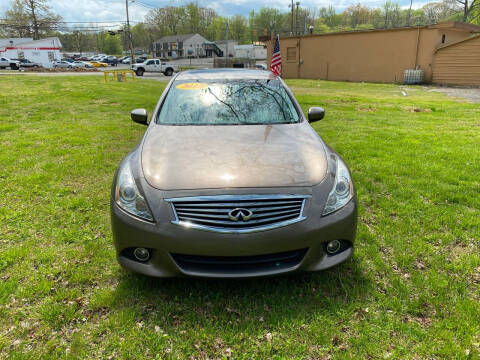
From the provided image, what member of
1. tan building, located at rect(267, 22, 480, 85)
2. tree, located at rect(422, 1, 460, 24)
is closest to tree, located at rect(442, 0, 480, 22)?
tree, located at rect(422, 1, 460, 24)

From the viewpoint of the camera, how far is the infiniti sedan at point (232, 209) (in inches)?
83.7

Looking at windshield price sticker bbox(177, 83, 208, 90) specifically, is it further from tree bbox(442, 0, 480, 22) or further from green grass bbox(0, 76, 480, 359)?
tree bbox(442, 0, 480, 22)

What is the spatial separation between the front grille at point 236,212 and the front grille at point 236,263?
0.22m

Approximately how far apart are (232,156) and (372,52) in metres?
26.9

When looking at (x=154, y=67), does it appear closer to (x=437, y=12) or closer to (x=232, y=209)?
(x=232, y=209)

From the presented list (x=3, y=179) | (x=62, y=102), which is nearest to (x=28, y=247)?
(x=3, y=179)

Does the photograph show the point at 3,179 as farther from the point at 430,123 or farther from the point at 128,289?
the point at 430,123

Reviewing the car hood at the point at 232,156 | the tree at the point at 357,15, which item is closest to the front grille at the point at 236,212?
the car hood at the point at 232,156

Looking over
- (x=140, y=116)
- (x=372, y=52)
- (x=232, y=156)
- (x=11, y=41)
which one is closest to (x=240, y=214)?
(x=232, y=156)

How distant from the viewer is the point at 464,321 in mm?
2160

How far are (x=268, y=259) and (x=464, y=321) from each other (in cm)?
129

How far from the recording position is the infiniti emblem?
6.94 ft

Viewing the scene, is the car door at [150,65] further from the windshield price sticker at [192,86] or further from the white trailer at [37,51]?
the windshield price sticker at [192,86]

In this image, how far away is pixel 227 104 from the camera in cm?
354
